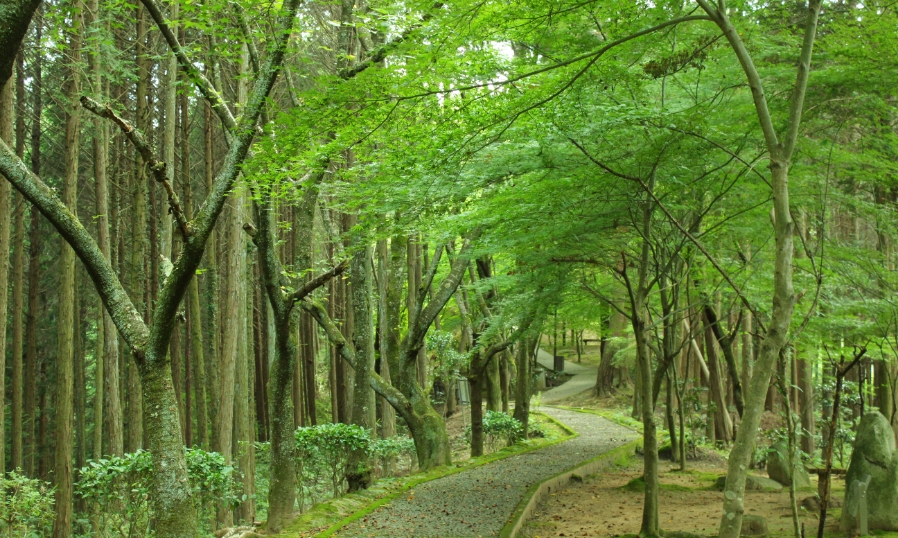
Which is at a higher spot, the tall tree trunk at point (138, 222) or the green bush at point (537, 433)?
the tall tree trunk at point (138, 222)

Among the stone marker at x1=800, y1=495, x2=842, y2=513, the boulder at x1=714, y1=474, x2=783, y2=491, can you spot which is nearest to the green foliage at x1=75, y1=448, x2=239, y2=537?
the stone marker at x1=800, y1=495, x2=842, y2=513

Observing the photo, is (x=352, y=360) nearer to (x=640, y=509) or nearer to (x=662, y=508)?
(x=640, y=509)

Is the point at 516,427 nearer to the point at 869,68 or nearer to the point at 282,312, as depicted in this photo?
the point at 282,312

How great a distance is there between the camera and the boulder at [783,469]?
1089 centimetres

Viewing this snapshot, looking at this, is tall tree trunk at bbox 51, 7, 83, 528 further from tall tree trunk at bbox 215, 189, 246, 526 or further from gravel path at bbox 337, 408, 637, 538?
gravel path at bbox 337, 408, 637, 538

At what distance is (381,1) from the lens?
7828 millimetres

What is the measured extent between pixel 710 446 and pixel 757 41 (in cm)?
1166

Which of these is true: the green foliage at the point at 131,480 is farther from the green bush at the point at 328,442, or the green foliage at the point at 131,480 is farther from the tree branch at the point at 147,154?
the tree branch at the point at 147,154

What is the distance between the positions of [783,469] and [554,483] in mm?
3925

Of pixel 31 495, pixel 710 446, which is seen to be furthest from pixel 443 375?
pixel 31 495

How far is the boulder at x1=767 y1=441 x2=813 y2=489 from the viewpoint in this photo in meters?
10.9

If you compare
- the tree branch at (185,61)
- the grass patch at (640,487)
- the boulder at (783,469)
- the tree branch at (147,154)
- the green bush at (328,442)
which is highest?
the tree branch at (185,61)

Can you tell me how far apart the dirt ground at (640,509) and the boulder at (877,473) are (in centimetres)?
44

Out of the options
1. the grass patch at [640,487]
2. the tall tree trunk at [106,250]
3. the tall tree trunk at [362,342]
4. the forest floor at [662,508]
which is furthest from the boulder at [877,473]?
the tall tree trunk at [106,250]
